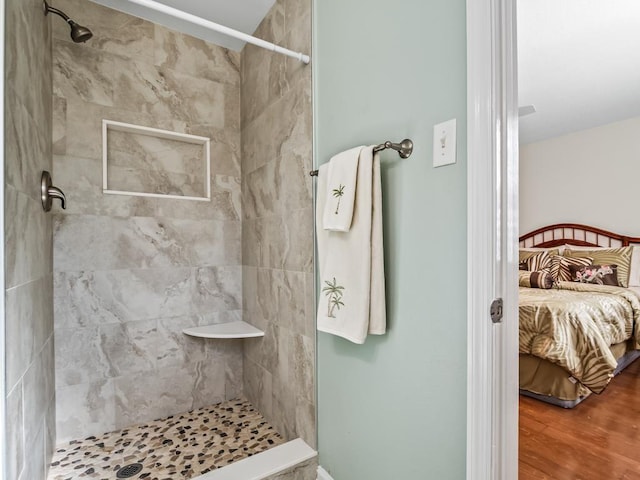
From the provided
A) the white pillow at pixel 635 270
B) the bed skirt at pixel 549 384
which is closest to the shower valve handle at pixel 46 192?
the bed skirt at pixel 549 384

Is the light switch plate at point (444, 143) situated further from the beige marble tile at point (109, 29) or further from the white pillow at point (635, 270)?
the white pillow at point (635, 270)

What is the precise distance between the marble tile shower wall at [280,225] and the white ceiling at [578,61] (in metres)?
1.42

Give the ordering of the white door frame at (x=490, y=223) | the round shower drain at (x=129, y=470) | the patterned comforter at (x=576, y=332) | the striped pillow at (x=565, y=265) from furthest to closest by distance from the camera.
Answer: the striped pillow at (x=565, y=265) < the patterned comforter at (x=576, y=332) < the round shower drain at (x=129, y=470) < the white door frame at (x=490, y=223)

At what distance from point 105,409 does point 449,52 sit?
2.32m

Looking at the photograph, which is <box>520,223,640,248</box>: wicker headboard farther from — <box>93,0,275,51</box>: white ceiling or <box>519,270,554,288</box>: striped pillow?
<box>93,0,275,51</box>: white ceiling

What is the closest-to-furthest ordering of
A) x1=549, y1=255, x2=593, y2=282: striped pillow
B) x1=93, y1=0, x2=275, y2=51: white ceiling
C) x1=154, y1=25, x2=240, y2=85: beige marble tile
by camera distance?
x1=93, y1=0, x2=275, y2=51: white ceiling → x1=154, y1=25, x2=240, y2=85: beige marble tile → x1=549, y1=255, x2=593, y2=282: striped pillow

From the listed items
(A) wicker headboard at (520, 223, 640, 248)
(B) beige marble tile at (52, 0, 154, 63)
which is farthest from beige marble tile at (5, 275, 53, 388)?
(A) wicker headboard at (520, 223, 640, 248)

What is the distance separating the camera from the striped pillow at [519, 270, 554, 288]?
319 cm

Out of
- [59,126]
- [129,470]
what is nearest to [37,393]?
[129,470]

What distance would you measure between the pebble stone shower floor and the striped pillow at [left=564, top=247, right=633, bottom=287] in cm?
367

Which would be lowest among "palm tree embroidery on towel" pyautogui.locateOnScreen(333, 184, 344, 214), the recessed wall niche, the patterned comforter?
the patterned comforter

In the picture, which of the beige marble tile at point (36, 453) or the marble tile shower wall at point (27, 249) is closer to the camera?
the marble tile shower wall at point (27, 249)

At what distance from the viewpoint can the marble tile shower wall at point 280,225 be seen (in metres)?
1.55

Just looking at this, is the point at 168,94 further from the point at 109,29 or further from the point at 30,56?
the point at 30,56
